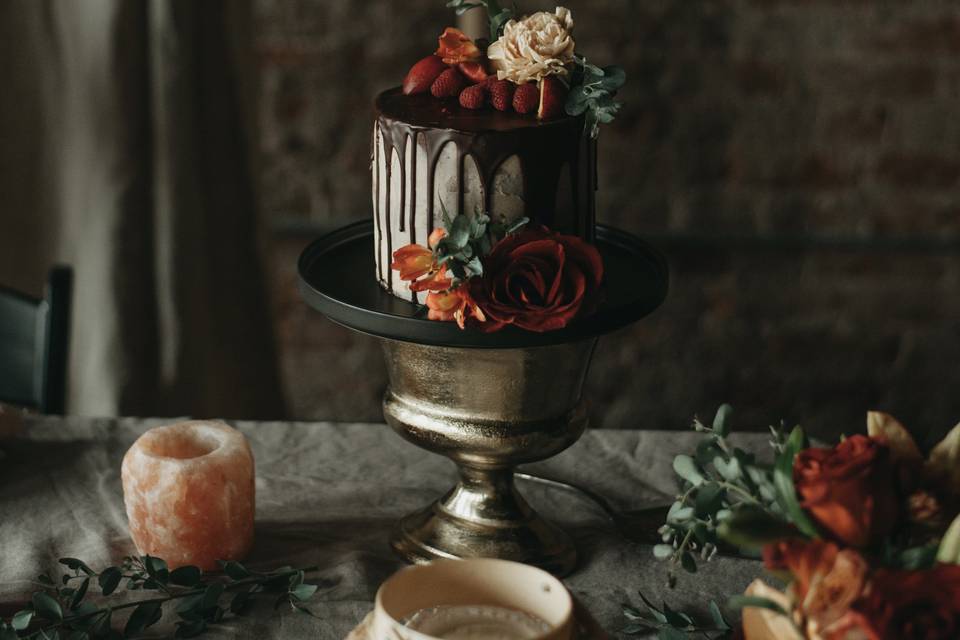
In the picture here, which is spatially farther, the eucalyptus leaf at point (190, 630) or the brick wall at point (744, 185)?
the brick wall at point (744, 185)

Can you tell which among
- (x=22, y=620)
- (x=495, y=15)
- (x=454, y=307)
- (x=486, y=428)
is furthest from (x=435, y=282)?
(x=22, y=620)

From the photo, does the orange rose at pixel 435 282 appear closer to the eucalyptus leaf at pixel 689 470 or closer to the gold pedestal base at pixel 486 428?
the gold pedestal base at pixel 486 428

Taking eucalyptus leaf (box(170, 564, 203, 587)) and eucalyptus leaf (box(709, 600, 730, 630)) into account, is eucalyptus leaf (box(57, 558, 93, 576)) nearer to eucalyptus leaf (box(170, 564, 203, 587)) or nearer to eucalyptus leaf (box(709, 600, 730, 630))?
eucalyptus leaf (box(170, 564, 203, 587))

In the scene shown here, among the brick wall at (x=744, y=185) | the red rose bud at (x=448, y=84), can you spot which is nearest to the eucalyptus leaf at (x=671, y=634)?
the red rose bud at (x=448, y=84)

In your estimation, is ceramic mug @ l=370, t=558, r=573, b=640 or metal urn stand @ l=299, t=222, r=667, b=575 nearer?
ceramic mug @ l=370, t=558, r=573, b=640

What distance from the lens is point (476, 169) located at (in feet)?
2.52

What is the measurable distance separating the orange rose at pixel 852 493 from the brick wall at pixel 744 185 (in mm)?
1477

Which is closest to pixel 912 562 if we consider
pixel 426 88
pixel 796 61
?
pixel 426 88

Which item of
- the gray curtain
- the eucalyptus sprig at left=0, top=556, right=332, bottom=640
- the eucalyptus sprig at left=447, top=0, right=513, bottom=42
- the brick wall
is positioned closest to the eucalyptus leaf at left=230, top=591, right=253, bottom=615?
the eucalyptus sprig at left=0, top=556, right=332, bottom=640

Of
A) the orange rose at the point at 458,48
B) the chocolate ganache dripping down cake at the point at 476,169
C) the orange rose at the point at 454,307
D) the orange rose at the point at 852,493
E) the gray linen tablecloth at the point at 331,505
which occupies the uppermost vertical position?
the orange rose at the point at 458,48

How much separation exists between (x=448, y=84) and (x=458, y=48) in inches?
1.3

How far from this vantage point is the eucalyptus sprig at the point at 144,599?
0.73 m

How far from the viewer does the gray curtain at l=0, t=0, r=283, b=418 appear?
1.56 m

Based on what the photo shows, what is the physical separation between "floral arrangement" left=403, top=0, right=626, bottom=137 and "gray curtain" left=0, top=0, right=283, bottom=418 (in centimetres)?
84
